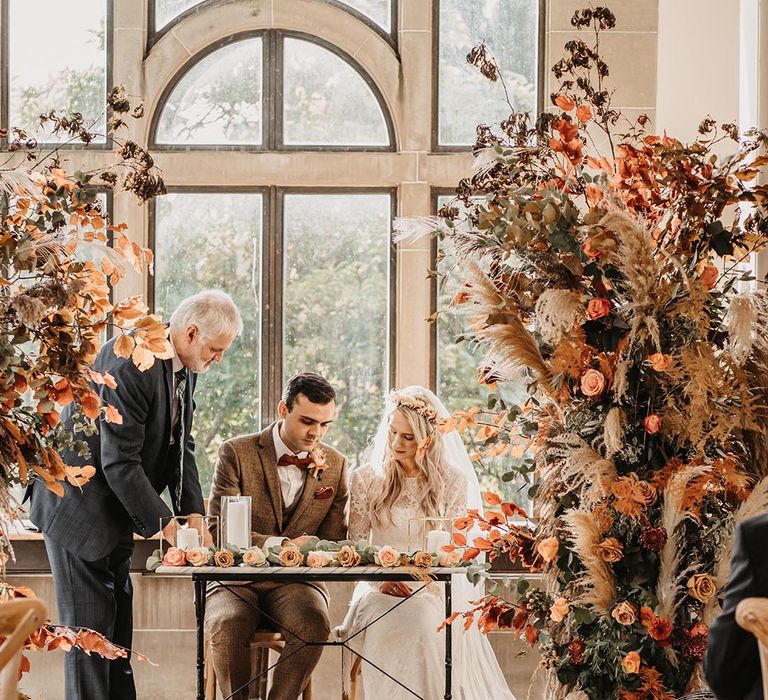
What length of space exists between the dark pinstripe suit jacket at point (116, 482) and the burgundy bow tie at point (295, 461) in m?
0.58

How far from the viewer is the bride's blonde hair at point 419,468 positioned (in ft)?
15.7

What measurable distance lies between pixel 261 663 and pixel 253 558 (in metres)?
1.00

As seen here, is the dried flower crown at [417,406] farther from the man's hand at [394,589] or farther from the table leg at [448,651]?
the table leg at [448,651]

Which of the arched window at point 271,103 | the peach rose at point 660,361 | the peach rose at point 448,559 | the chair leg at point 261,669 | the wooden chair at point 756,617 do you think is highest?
the arched window at point 271,103

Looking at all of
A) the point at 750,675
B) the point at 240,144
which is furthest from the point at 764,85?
the point at 240,144

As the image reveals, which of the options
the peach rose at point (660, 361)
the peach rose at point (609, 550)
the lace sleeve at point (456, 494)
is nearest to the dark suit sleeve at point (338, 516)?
the lace sleeve at point (456, 494)

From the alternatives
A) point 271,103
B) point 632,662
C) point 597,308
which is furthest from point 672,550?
point 271,103

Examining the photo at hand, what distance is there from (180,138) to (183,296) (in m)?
0.83

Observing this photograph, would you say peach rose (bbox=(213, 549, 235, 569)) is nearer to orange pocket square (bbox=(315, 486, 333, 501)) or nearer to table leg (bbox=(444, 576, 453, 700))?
table leg (bbox=(444, 576, 453, 700))

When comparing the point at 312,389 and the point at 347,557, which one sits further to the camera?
the point at 312,389

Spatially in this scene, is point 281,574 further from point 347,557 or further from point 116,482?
point 116,482

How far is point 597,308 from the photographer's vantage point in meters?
3.11

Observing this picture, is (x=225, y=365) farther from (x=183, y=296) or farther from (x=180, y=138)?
(x=180, y=138)

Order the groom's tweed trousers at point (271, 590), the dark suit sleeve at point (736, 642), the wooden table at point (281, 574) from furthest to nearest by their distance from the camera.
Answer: the groom's tweed trousers at point (271, 590)
the wooden table at point (281, 574)
the dark suit sleeve at point (736, 642)
